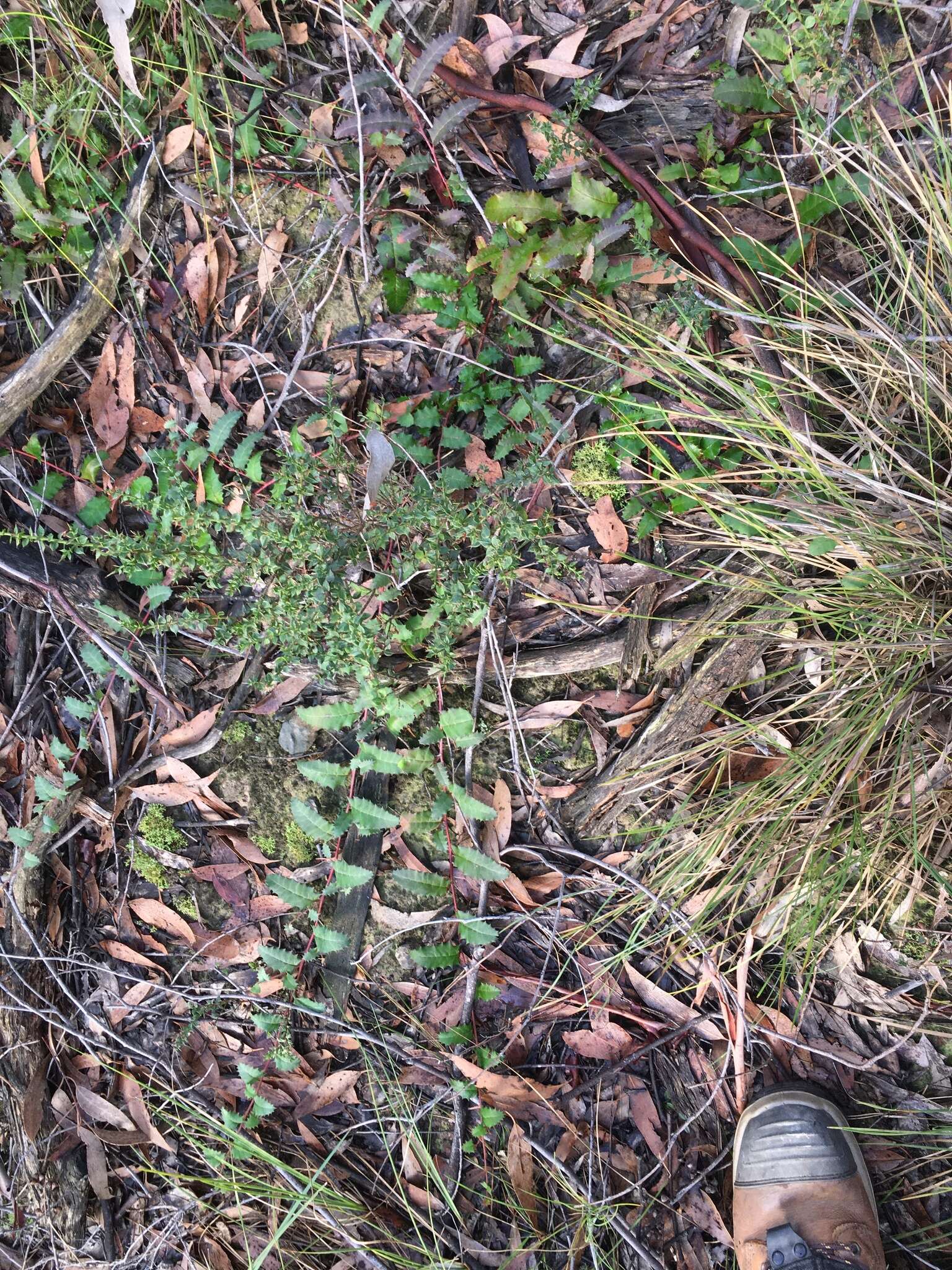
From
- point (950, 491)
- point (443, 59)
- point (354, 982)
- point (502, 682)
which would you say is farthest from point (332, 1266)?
point (443, 59)

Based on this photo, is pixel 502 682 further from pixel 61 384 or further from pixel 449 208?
pixel 61 384

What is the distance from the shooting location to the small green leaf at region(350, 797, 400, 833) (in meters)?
2.44

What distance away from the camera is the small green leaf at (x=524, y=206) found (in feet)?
7.95

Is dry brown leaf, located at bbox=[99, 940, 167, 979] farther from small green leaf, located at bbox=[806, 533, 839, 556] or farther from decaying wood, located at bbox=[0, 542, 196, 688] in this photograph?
small green leaf, located at bbox=[806, 533, 839, 556]

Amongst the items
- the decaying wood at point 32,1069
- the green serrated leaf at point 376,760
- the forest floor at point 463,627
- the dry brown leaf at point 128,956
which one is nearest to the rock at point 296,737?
the forest floor at point 463,627

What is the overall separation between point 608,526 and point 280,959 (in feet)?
5.47

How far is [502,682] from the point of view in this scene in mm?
2510

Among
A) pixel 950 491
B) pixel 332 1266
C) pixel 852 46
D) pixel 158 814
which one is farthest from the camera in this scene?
pixel 158 814

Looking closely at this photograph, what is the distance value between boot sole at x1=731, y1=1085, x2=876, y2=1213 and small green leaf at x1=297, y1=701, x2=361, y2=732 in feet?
5.39

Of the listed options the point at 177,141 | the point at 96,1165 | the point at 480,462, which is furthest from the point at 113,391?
the point at 96,1165

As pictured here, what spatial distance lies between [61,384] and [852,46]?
2642 millimetres

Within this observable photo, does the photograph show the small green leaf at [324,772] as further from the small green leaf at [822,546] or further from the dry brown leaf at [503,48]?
the dry brown leaf at [503,48]

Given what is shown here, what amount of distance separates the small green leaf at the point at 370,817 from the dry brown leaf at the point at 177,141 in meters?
2.15

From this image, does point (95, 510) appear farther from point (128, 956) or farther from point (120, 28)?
point (128, 956)
